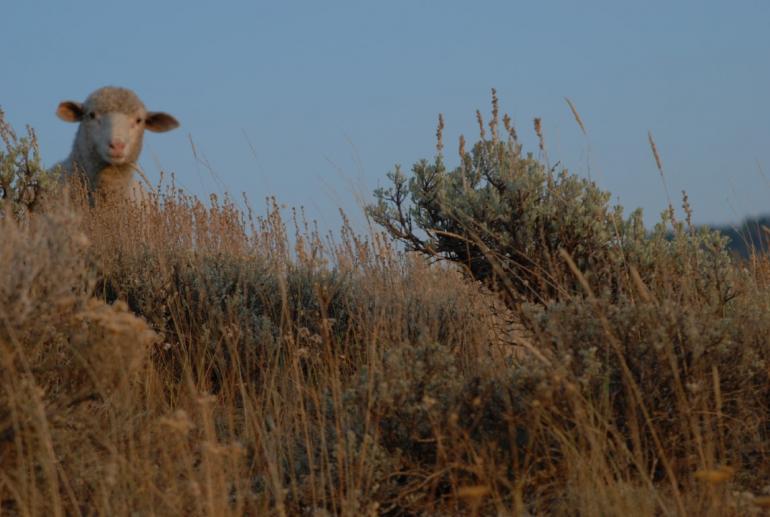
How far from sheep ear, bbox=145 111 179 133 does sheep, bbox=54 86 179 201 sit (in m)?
0.19

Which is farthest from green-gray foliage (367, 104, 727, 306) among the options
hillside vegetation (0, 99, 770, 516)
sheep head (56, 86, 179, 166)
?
sheep head (56, 86, 179, 166)

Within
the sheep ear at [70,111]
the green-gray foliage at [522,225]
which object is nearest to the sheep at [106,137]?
the sheep ear at [70,111]

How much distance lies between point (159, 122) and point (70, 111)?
99 cm

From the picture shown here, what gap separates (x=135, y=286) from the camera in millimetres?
6148

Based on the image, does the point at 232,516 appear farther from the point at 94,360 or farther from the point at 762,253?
the point at 762,253

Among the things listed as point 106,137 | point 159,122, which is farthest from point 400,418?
point 159,122

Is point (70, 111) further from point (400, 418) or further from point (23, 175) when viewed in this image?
point (400, 418)

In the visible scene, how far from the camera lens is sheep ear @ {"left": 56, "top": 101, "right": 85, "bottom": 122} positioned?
988 cm

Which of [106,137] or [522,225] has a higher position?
[106,137]

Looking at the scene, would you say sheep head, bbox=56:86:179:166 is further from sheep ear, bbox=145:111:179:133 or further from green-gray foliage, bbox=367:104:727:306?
green-gray foliage, bbox=367:104:727:306

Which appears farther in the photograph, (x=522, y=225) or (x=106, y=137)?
(x=106, y=137)

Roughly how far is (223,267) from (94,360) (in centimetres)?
341

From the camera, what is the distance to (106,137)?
9.49m

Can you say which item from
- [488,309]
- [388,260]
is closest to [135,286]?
[388,260]
